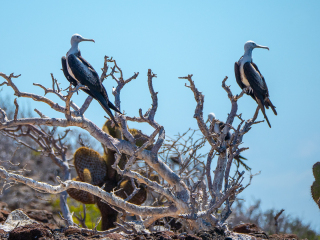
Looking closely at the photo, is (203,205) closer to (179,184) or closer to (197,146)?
(179,184)

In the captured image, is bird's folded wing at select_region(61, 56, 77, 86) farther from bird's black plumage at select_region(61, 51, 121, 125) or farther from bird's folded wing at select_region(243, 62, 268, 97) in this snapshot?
bird's folded wing at select_region(243, 62, 268, 97)

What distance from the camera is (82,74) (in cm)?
565

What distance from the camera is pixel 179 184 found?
5066 millimetres

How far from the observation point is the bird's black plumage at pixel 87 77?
5211 millimetres

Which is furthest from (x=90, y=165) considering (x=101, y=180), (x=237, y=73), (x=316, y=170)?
(x=316, y=170)

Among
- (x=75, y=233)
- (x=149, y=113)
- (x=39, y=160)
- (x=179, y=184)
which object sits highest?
(x=39, y=160)

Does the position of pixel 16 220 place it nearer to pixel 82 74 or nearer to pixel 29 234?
pixel 29 234

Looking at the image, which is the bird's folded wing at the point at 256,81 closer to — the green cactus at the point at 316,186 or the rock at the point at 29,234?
the green cactus at the point at 316,186

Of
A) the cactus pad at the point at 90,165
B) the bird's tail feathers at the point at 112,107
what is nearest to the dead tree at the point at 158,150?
the bird's tail feathers at the point at 112,107

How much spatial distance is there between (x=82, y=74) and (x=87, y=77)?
0.11m

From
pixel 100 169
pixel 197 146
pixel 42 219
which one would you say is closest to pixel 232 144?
pixel 197 146

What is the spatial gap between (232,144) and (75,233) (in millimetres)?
1824

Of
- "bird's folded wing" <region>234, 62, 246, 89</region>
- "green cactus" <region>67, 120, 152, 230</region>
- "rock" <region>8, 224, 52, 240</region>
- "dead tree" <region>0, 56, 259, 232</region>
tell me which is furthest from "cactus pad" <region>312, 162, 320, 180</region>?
"rock" <region>8, 224, 52, 240</region>

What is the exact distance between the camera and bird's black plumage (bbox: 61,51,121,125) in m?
5.21
